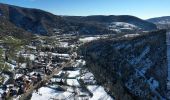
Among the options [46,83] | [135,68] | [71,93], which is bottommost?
[135,68]

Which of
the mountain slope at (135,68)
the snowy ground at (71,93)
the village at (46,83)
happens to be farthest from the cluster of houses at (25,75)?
the mountain slope at (135,68)

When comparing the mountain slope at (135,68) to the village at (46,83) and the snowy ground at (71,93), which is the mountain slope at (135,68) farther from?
the village at (46,83)

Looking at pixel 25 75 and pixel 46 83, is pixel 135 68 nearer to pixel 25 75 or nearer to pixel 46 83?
pixel 46 83

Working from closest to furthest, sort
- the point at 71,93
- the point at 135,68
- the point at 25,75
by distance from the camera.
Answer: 1. the point at 71,93
2. the point at 25,75
3. the point at 135,68

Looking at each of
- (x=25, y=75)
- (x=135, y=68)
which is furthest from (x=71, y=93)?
(x=135, y=68)

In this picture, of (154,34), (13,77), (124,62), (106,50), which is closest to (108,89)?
(13,77)

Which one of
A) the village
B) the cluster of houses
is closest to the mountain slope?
the village

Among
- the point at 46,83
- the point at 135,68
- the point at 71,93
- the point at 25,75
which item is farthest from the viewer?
the point at 135,68

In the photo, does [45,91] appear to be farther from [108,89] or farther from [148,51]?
[148,51]
